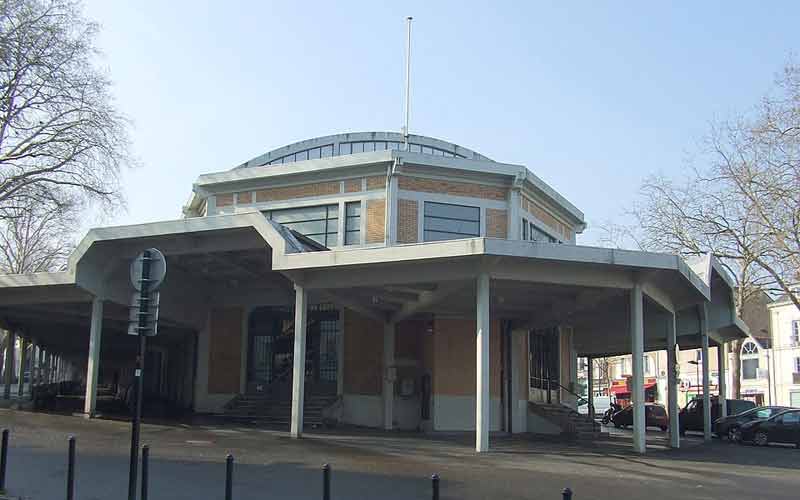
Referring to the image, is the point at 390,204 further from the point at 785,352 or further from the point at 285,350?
the point at 785,352

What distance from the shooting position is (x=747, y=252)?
4003cm

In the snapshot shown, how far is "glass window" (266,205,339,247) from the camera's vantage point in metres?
27.1

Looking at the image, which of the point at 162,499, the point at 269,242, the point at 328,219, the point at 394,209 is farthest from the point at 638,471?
the point at 328,219

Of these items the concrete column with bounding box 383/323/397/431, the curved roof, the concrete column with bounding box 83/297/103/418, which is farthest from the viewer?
the curved roof

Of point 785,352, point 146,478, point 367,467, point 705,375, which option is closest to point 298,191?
point 367,467

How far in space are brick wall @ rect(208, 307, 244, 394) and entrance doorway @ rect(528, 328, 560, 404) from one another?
11.2 m

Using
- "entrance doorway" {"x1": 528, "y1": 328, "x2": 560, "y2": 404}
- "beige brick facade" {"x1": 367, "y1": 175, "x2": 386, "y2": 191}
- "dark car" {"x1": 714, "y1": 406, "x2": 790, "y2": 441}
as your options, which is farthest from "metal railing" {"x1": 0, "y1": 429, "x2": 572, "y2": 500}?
"dark car" {"x1": 714, "y1": 406, "x2": 790, "y2": 441}

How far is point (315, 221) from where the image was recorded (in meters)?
27.5

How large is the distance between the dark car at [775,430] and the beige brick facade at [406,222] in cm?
1435

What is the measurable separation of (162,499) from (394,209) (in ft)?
51.5

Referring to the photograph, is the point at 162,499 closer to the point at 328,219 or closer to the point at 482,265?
the point at 482,265

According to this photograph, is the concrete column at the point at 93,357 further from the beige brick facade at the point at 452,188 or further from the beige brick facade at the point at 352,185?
the beige brick facade at the point at 452,188

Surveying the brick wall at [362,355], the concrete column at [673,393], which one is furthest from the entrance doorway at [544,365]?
the concrete column at [673,393]

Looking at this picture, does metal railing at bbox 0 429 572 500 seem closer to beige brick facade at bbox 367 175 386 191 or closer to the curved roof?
beige brick facade at bbox 367 175 386 191
